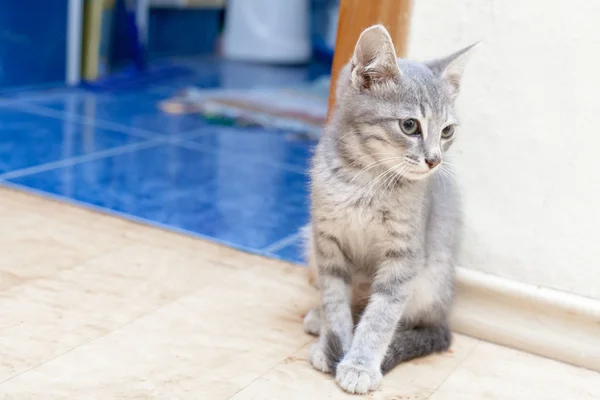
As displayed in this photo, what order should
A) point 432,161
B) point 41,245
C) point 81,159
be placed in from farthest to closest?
point 81,159 → point 41,245 → point 432,161

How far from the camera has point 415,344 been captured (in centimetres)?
155

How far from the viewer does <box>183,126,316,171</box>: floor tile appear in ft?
9.73

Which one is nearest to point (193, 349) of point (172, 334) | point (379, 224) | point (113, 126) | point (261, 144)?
point (172, 334)

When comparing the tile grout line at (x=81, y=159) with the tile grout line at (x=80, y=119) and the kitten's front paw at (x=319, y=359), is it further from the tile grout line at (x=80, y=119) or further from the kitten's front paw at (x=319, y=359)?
the kitten's front paw at (x=319, y=359)

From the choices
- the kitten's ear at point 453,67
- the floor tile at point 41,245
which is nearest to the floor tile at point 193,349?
the floor tile at point 41,245

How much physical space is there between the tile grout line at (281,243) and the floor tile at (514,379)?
2.10 ft

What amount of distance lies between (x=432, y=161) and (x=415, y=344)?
39 centimetres

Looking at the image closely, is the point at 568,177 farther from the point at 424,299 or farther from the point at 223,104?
the point at 223,104

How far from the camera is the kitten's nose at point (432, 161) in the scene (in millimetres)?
1378

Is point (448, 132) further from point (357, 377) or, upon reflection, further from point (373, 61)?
point (357, 377)

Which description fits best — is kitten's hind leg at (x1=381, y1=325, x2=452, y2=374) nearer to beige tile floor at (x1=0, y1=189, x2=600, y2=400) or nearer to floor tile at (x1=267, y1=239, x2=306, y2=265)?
beige tile floor at (x1=0, y1=189, x2=600, y2=400)

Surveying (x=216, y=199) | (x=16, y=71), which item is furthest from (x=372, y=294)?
(x=16, y=71)

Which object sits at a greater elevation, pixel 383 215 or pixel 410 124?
pixel 410 124

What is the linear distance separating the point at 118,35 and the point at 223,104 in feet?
3.22
